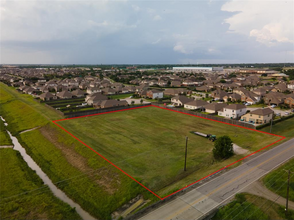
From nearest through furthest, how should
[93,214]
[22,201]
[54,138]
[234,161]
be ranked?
[93,214], [22,201], [234,161], [54,138]

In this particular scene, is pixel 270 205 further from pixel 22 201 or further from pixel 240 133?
pixel 22 201

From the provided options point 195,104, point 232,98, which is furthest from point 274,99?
point 195,104

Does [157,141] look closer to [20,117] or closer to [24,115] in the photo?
[20,117]

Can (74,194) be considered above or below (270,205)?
Result: below

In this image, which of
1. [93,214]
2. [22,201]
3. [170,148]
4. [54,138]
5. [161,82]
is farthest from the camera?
[161,82]

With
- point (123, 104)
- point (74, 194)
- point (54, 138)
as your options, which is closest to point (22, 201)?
point (74, 194)

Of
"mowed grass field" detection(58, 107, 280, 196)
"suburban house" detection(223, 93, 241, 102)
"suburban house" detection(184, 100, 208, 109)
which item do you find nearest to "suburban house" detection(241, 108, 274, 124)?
"mowed grass field" detection(58, 107, 280, 196)
